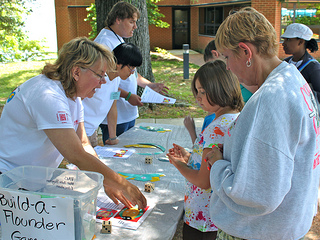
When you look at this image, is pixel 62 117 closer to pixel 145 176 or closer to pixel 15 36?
pixel 145 176

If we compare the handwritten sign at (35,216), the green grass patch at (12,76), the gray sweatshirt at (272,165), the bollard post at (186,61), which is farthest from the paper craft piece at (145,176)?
the bollard post at (186,61)

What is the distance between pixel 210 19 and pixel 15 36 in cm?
1046

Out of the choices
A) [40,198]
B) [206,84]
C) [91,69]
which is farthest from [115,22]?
[40,198]

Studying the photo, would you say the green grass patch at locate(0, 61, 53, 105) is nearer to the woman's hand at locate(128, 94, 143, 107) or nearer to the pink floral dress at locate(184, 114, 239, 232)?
the woman's hand at locate(128, 94, 143, 107)

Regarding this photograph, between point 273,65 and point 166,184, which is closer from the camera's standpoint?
point 273,65

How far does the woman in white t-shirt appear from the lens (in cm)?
172

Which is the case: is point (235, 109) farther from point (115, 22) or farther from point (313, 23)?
point (313, 23)

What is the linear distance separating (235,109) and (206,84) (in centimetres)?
23

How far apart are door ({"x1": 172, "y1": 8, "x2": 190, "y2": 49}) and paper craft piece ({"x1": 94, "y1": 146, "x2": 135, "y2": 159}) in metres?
18.1

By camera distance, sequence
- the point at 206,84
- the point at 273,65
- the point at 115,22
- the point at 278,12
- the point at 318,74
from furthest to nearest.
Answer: the point at 278,12, the point at 115,22, the point at 318,74, the point at 206,84, the point at 273,65

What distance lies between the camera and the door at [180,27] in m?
20.4

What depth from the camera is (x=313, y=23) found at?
581 inches

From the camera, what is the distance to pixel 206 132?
1807 millimetres

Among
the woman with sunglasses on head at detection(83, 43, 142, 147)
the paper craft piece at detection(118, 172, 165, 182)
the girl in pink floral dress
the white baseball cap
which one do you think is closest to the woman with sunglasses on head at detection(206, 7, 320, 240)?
the girl in pink floral dress
